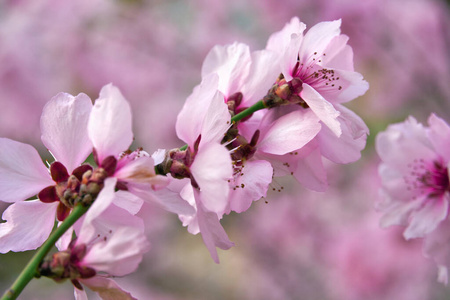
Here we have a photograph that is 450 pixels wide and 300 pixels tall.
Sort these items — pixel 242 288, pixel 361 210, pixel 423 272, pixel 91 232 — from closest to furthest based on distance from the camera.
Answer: pixel 91 232, pixel 423 272, pixel 361 210, pixel 242 288

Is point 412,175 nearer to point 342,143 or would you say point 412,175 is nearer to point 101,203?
point 342,143

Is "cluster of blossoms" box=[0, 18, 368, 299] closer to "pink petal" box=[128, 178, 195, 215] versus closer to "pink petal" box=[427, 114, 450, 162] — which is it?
"pink petal" box=[128, 178, 195, 215]

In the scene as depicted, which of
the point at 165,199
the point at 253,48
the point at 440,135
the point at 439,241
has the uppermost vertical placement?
the point at 165,199

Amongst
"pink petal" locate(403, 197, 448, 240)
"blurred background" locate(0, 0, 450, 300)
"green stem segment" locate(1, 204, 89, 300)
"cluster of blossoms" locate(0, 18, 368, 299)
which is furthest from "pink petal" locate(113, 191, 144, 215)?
"blurred background" locate(0, 0, 450, 300)

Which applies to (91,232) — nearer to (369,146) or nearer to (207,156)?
(207,156)

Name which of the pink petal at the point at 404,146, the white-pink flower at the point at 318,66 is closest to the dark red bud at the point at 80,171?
the white-pink flower at the point at 318,66

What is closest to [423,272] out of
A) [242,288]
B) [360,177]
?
[360,177]

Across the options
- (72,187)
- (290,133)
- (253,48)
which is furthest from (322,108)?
(253,48)
